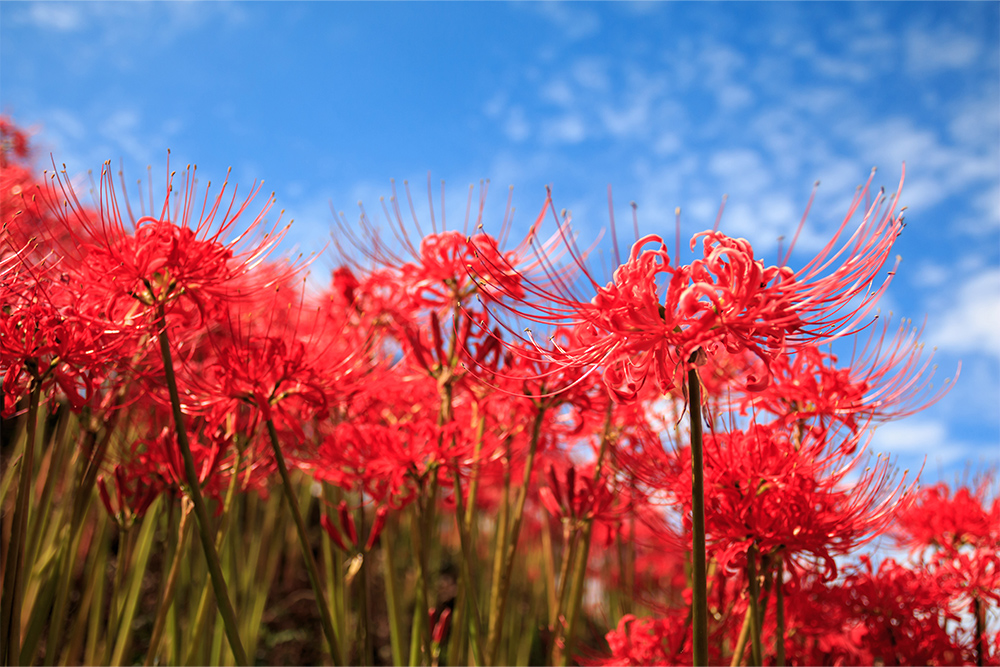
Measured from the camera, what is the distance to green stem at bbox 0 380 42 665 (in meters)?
1.62

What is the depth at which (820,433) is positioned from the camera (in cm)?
186

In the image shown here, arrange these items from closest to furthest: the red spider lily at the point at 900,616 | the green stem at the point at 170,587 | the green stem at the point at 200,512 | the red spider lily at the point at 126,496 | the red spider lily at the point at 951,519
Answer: the green stem at the point at 200,512
the green stem at the point at 170,587
the red spider lily at the point at 126,496
the red spider lily at the point at 900,616
the red spider lily at the point at 951,519

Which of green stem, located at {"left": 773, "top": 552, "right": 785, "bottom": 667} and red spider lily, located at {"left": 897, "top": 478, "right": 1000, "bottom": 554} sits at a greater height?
red spider lily, located at {"left": 897, "top": 478, "right": 1000, "bottom": 554}

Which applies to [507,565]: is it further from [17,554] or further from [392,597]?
[17,554]

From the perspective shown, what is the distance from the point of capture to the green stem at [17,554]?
1.62 meters

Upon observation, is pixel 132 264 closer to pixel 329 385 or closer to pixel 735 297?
pixel 329 385

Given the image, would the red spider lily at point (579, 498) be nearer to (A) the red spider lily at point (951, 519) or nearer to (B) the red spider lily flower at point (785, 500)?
(B) the red spider lily flower at point (785, 500)

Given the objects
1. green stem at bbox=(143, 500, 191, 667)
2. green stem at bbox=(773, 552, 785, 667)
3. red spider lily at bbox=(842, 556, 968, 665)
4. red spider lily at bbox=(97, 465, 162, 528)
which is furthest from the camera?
red spider lily at bbox=(842, 556, 968, 665)

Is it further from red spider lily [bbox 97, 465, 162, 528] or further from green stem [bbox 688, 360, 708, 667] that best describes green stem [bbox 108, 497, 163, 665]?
green stem [bbox 688, 360, 708, 667]

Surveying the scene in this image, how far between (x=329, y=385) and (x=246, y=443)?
1.02ft

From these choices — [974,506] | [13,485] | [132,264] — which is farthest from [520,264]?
[13,485]

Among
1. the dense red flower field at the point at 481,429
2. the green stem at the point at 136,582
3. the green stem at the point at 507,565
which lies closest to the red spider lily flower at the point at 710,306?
the dense red flower field at the point at 481,429

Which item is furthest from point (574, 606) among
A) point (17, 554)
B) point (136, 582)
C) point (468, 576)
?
point (136, 582)

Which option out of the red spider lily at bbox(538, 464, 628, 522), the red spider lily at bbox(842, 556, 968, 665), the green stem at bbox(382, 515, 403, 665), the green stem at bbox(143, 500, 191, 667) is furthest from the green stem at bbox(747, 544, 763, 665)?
the green stem at bbox(143, 500, 191, 667)
